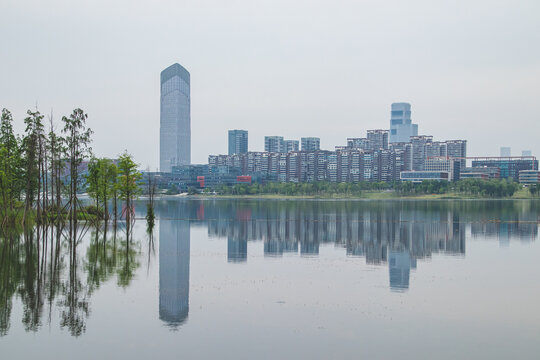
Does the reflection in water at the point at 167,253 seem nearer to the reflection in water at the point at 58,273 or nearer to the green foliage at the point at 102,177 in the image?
the reflection in water at the point at 58,273

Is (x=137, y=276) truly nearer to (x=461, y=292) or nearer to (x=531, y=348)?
(x=461, y=292)

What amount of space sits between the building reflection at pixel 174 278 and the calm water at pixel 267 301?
108mm

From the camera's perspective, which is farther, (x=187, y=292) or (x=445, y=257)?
(x=445, y=257)

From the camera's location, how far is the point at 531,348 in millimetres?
19953

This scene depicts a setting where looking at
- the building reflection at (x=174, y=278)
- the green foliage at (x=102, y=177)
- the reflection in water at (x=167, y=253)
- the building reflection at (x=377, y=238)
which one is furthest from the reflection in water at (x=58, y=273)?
the green foliage at (x=102, y=177)

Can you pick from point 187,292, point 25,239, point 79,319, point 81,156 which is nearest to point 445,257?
point 187,292

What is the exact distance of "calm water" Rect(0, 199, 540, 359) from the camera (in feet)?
65.1

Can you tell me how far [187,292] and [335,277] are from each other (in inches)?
367

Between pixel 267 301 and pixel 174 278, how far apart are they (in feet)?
26.7

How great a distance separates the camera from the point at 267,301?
88.7 feet

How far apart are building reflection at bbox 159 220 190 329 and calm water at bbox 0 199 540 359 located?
0.35 feet

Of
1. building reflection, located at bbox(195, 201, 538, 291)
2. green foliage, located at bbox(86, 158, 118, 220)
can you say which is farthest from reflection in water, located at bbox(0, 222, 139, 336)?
green foliage, located at bbox(86, 158, 118, 220)

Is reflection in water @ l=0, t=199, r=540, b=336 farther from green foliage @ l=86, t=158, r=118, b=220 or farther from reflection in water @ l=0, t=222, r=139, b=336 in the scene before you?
green foliage @ l=86, t=158, r=118, b=220

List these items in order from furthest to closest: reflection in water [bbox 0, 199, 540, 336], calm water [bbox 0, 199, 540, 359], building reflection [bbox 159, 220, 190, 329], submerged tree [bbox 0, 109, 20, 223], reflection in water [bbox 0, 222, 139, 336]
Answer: submerged tree [bbox 0, 109, 20, 223] < reflection in water [bbox 0, 199, 540, 336] < building reflection [bbox 159, 220, 190, 329] < reflection in water [bbox 0, 222, 139, 336] < calm water [bbox 0, 199, 540, 359]
